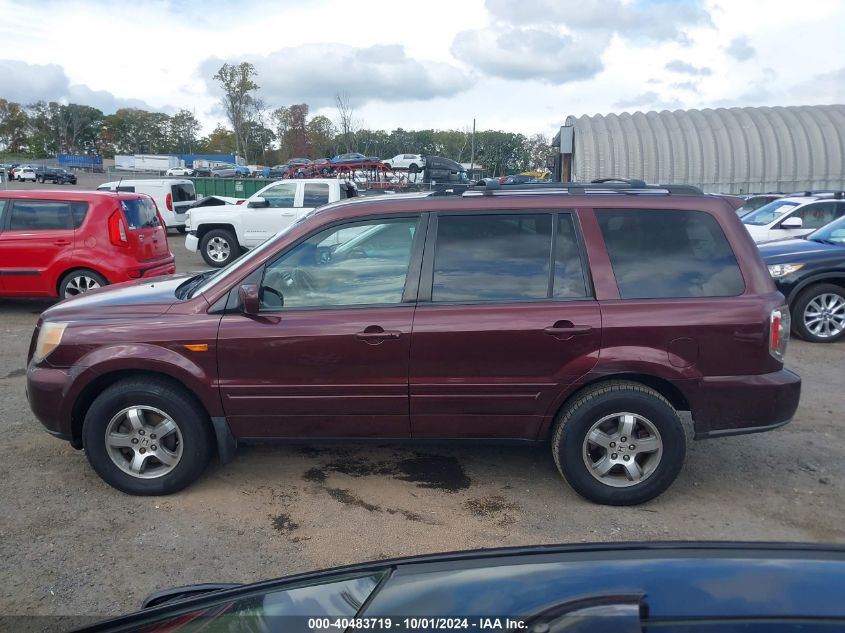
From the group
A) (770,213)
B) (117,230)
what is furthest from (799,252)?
(117,230)

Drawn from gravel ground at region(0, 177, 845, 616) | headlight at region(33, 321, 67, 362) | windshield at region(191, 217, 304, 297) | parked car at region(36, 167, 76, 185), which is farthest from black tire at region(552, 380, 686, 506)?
parked car at region(36, 167, 76, 185)

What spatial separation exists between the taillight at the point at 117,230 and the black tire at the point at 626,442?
6933 mm

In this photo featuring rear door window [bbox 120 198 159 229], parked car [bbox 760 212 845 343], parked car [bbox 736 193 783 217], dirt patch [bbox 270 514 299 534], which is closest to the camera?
dirt patch [bbox 270 514 299 534]

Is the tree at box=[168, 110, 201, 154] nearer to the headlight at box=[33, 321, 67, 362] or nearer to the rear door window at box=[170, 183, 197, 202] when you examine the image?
the rear door window at box=[170, 183, 197, 202]

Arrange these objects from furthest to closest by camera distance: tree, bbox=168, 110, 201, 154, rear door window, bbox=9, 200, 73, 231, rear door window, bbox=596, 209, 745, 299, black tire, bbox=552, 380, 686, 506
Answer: tree, bbox=168, 110, 201, 154
rear door window, bbox=9, 200, 73, 231
rear door window, bbox=596, 209, 745, 299
black tire, bbox=552, 380, 686, 506

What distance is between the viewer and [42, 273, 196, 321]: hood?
4.34 m

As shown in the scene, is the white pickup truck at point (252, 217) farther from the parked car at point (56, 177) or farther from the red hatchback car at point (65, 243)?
the parked car at point (56, 177)

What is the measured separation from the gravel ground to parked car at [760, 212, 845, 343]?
11.5 ft

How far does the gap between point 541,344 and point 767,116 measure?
1012 inches

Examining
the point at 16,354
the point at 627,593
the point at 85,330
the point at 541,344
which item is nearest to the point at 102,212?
the point at 16,354

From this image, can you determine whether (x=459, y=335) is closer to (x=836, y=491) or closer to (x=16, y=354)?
(x=836, y=491)

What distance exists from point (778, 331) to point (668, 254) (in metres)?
0.75

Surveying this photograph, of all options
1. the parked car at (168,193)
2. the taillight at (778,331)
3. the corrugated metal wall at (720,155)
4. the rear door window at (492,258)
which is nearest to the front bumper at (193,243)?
the parked car at (168,193)

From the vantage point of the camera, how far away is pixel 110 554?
371 cm
